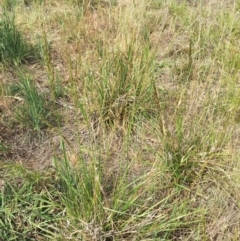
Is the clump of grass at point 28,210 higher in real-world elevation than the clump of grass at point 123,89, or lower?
lower

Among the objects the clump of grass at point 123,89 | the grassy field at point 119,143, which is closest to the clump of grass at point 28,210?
the grassy field at point 119,143

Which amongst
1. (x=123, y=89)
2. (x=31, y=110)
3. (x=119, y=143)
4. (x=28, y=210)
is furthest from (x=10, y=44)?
(x=28, y=210)

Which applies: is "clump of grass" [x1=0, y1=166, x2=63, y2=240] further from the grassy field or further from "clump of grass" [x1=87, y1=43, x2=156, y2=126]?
"clump of grass" [x1=87, y1=43, x2=156, y2=126]

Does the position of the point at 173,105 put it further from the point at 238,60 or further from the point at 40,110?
the point at 40,110

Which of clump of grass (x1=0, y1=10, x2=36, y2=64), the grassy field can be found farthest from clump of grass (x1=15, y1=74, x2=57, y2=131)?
clump of grass (x1=0, y1=10, x2=36, y2=64)

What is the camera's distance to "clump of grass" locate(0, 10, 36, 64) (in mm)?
2529

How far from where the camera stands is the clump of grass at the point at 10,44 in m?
2.53

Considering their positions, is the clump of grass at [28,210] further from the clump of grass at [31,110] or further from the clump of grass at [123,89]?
the clump of grass at [123,89]

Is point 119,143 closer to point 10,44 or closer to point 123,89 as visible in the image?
point 123,89

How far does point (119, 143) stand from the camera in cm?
198

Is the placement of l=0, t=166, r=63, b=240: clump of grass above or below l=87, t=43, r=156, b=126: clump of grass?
below

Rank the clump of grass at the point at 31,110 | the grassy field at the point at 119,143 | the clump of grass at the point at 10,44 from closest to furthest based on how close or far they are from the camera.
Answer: the grassy field at the point at 119,143 < the clump of grass at the point at 31,110 < the clump of grass at the point at 10,44

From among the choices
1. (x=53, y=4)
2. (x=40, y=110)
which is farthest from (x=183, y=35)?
(x=40, y=110)

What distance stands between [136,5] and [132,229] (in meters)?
1.69
